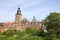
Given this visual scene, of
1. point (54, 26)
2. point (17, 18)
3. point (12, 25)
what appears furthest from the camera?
point (17, 18)

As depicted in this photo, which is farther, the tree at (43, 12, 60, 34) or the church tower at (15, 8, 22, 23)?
the church tower at (15, 8, 22, 23)

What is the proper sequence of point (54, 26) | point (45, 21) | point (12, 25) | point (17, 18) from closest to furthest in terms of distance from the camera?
point (54, 26)
point (45, 21)
point (12, 25)
point (17, 18)

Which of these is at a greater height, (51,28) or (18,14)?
(18,14)

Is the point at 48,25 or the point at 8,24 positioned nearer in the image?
the point at 48,25

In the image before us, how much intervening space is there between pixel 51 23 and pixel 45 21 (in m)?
2.98

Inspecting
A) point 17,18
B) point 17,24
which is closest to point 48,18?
point 17,24

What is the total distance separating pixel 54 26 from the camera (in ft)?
134

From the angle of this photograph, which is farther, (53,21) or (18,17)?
(18,17)

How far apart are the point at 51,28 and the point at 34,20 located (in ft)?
109

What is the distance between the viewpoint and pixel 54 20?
41.3 meters

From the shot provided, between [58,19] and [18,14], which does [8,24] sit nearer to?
[18,14]

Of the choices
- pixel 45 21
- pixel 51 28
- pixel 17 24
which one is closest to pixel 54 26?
pixel 51 28

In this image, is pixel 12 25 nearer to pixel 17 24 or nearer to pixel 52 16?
pixel 17 24

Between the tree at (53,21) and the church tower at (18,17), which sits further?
the church tower at (18,17)
